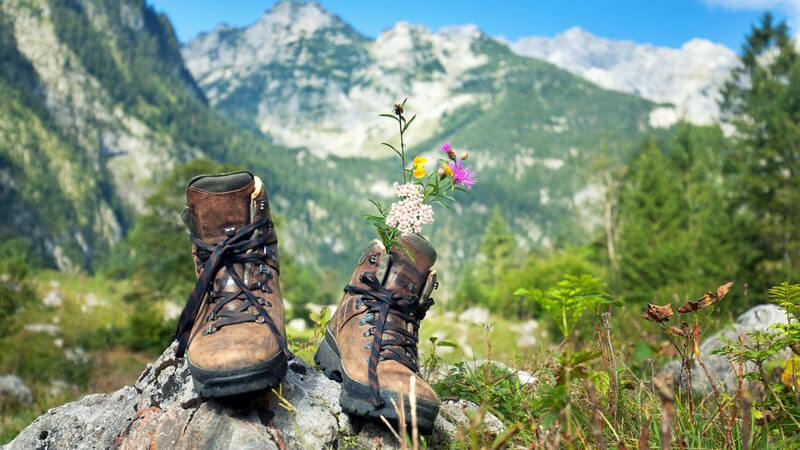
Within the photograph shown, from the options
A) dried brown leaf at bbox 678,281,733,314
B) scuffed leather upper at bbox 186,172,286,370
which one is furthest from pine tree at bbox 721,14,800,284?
scuffed leather upper at bbox 186,172,286,370

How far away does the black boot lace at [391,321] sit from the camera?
9.96 ft

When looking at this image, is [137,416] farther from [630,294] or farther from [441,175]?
[630,294]

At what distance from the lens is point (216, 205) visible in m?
3.24

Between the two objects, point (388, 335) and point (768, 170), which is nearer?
point (388, 335)

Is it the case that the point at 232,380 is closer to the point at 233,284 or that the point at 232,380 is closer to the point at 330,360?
the point at 233,284

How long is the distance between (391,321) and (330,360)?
19.1 inches

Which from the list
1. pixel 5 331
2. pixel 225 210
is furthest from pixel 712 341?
pixel 5 331

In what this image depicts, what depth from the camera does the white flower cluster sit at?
9.88ft

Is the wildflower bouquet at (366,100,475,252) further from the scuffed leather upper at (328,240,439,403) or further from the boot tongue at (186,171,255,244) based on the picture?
the boot tongue at (186,171,255,244)

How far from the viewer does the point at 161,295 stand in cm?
3572

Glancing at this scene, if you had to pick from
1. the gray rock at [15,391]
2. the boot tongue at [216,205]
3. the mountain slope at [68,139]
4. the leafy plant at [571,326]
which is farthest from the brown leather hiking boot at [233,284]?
the mountain slope at [68,139]

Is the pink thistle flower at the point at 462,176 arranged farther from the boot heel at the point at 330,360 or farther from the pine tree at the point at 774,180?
the pine tree at the point at 774,180

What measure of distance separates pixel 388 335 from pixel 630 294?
2566cm

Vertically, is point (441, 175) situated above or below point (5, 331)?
above
